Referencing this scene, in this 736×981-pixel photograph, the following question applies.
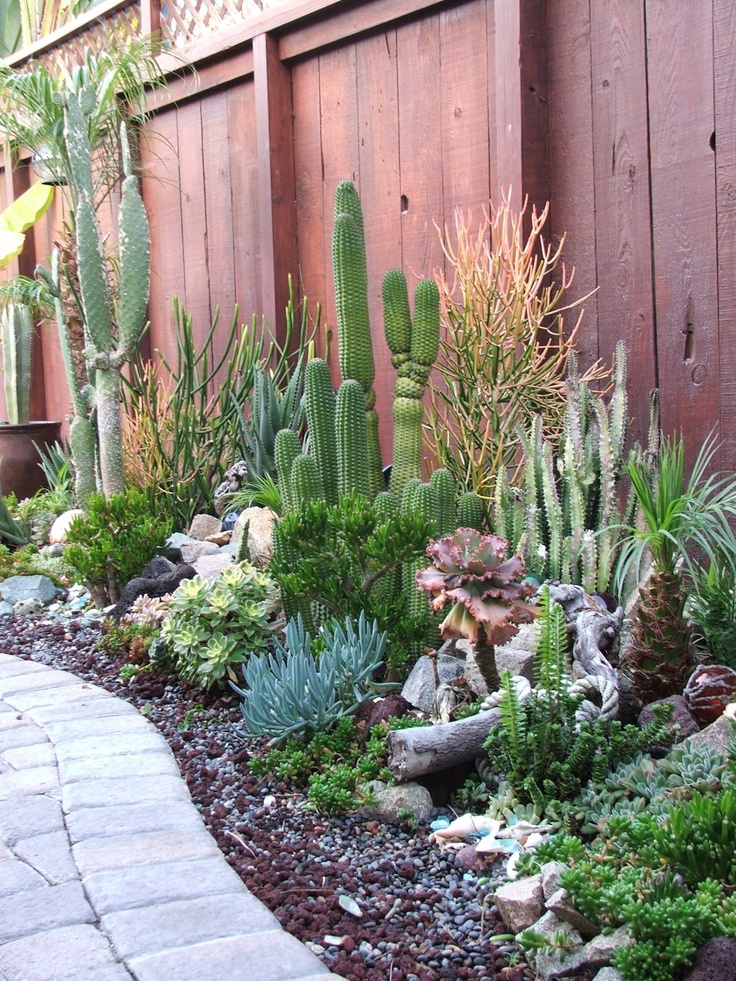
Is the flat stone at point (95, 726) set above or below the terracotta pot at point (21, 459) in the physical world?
below

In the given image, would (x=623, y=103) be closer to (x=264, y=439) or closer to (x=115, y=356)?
(x=264, y=439)

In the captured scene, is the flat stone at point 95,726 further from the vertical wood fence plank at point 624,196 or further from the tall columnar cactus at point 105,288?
the tall columnar cactus at point 105,288

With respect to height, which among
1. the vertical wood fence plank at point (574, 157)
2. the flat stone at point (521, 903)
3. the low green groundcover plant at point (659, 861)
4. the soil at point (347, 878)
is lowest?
the soil at point (347, 878)

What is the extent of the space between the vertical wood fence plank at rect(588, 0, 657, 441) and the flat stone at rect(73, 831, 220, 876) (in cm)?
252

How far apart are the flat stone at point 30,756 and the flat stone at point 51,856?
0.50 m

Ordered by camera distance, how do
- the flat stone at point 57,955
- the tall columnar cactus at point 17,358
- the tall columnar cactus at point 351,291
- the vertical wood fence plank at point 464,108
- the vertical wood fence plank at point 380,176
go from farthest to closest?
Answer: the tall columnar cactus at point 17,358 < the vertical wood fence plank at point 380,176 < the vertical wood fence plank at point 464,108 < the tall columnar cactus at point 351,291 < the flat stone at point 57,955

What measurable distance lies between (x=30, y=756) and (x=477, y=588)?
143 centimetres

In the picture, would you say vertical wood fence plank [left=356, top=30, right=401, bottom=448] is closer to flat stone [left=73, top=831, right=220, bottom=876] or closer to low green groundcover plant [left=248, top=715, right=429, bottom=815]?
low green groundcover plant [left=248, top=715, right=429, bottom=815]

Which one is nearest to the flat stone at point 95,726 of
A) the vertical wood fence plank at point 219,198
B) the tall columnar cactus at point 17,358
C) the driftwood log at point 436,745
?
the driftwood log at point 436,745

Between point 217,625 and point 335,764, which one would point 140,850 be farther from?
point 217,625

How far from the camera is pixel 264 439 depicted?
17.9 ft

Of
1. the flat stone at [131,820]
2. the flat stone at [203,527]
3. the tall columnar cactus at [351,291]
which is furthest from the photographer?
the flat stone at [203,527]

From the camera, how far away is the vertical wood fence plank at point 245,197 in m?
6.15

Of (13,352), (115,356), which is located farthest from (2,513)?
(13,352)
